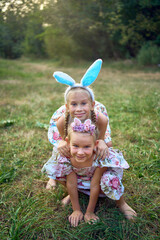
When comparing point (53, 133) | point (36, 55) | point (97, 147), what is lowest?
point (36, 55)

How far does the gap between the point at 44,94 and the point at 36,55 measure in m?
22.2

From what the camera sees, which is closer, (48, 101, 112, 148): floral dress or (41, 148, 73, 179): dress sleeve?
(41, 148, 73, 179): dress sleeve

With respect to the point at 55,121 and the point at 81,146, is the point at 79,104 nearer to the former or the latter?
the point at 81,146

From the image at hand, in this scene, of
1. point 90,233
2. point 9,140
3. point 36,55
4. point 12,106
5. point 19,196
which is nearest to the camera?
point 90,233

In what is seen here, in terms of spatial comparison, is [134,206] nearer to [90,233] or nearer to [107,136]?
[90,233]

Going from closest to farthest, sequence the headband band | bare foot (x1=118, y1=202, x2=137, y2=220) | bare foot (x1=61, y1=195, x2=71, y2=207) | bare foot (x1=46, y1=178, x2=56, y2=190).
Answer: the headband band, bare foot (x1=118, y1=202, x2=137, y2=220), bare foot (x1=61, y1=195, x2=71, y2=207), bare foot (x1=46, y1=178, x2=56, y2=190)

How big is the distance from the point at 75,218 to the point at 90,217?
13 centimetres

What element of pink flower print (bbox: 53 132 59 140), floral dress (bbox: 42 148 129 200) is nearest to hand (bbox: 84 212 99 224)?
floral dress (bbox: 42 148 129 200)

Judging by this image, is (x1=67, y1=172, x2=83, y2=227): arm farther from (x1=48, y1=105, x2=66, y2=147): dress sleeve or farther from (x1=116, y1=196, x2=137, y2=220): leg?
(x1=48, y1=105, x2=66, y2=147): dress sleeve

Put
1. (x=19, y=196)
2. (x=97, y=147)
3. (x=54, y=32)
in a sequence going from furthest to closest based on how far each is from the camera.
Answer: (x=54, y=32)
(x=19, y=196)
(x=97, y=147)

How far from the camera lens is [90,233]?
157 cm

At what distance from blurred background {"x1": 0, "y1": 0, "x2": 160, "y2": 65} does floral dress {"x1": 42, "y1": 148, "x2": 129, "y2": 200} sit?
768 cm

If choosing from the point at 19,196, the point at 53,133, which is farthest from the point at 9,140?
the point at 19,196

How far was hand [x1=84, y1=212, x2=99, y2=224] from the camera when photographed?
1.66m
